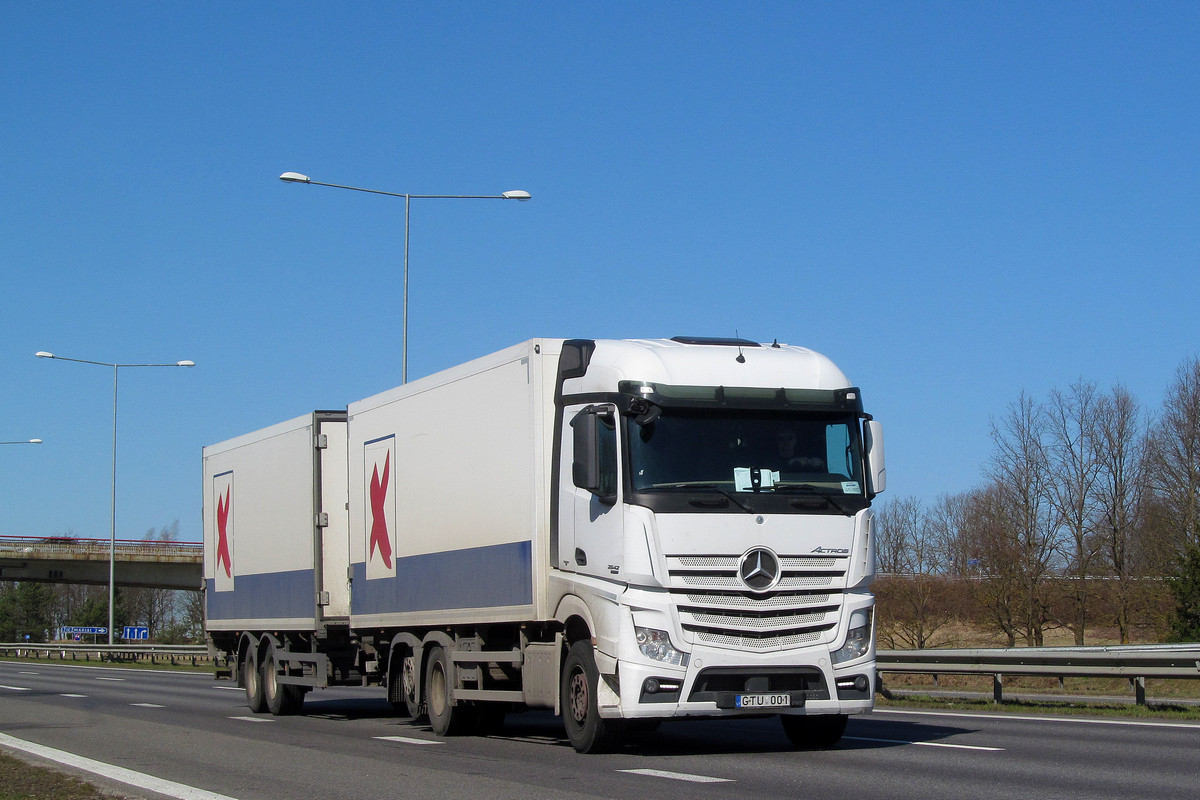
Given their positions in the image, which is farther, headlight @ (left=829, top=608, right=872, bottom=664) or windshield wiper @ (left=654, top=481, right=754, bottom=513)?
headlight @ (left=829, top=608, right=872, bottom=664)

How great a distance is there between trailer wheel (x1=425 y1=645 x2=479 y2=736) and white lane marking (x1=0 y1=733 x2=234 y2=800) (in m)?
3.58

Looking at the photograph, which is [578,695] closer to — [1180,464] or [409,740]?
[409,740]

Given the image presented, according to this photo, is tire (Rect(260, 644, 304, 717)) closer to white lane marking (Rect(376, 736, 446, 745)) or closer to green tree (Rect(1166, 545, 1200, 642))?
white lane marking (Rect(376, 736, 446, 745))

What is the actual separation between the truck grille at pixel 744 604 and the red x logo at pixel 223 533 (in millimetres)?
12258

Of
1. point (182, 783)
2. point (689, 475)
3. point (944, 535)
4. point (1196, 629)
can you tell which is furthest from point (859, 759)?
point (944, 535)

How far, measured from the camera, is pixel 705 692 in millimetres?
11344

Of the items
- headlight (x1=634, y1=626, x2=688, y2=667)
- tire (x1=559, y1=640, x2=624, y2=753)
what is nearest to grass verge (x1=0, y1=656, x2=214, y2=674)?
tire (x1=559, y1=640, x2=624, y2=753)

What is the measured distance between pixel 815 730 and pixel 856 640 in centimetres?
123

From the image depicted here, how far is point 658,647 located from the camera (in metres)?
11.3

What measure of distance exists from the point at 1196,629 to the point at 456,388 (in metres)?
25.9

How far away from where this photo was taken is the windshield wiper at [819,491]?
11.8m

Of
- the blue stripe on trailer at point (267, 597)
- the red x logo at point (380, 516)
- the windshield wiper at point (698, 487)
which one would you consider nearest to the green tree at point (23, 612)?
the blue stripe on trailer at point (267, 597)

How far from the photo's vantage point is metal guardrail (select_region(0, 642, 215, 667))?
51.5 metres

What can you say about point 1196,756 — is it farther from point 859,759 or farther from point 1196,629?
point 1196,629
